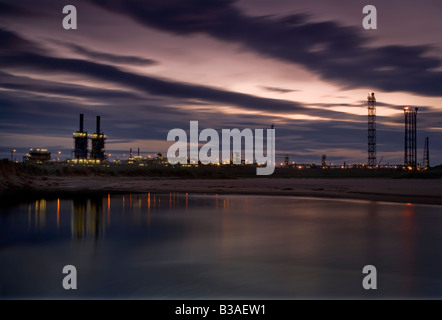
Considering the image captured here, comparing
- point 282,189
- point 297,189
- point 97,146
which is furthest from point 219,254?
point 97,146

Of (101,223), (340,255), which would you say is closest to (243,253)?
(340,255)

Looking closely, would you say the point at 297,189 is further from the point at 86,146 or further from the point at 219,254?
the point at 86,146

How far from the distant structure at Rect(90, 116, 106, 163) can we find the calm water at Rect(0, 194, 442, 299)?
17096 centimetres

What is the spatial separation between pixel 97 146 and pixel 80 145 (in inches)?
338

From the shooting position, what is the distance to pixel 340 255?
1193 cm

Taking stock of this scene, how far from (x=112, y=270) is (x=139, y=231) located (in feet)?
20.8

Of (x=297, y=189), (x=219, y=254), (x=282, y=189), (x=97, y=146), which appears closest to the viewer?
(x=219, y=254)

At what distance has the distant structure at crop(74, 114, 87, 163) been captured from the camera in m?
183

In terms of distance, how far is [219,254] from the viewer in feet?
39.9

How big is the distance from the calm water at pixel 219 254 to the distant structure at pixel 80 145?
170521mm

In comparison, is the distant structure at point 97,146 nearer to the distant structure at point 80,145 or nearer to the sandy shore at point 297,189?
the distant structure at point 80,145
